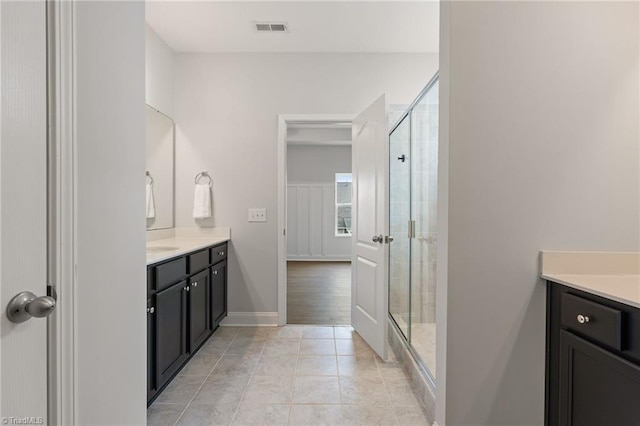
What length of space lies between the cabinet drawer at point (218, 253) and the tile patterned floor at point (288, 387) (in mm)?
698

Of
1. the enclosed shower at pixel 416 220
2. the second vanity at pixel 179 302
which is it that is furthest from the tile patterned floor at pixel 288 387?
the enclosed shower at pixel 416 220

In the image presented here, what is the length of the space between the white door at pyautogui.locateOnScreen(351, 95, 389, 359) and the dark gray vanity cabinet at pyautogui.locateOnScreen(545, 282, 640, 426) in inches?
49.0

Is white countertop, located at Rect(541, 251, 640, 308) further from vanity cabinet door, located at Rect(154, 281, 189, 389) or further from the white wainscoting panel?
the white wainscoting panel

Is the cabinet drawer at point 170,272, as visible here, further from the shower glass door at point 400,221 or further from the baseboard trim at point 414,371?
the shower glass door at point 400,221

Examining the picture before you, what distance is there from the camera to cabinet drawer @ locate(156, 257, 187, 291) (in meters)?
1.85

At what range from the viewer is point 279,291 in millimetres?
3324

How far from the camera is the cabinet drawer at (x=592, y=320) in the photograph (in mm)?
1046

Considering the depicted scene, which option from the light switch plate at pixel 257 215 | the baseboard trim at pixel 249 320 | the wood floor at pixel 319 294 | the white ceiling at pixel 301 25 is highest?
the white ceiling at pixel 301 25

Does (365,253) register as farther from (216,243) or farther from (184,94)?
(184,94)

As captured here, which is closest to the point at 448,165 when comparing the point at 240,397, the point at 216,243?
the point at 240,397

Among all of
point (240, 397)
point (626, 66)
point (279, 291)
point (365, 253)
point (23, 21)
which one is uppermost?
point (626, 66)

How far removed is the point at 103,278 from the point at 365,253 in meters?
2.11

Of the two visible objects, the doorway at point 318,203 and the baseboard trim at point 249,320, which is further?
the doorway at point 318,203

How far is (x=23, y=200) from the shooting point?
75 centimetres
